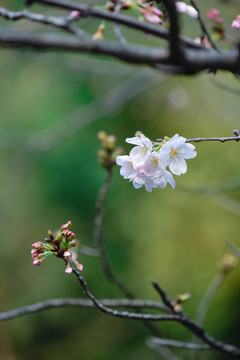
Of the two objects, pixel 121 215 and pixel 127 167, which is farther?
pixel 121 215

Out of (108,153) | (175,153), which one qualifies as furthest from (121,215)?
(175,153)

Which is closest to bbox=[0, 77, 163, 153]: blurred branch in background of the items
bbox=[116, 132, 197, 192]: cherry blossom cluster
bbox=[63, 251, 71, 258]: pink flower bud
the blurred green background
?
the blurred green background

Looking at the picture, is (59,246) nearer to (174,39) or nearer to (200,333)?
(200,333)

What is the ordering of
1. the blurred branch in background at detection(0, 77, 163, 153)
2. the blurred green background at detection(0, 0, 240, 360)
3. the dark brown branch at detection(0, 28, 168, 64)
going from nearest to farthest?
the dark brown branch at detection(0, 28, 168, 64), the blurred branch in background at detection(0, 77, 163, 153), the blurred green background at detection(0, 0, 240, 360)

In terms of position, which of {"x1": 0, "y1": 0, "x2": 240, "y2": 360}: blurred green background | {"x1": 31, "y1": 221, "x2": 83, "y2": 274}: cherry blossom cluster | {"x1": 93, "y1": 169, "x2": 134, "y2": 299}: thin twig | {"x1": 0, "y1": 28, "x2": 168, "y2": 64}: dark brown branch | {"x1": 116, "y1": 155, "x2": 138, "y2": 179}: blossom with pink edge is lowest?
{"x1": 0, "y1": 0, "x2": 240, "y2": 360}: blurred green background

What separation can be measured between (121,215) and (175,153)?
8.44 feet

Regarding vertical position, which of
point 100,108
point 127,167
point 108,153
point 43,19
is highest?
point 43,19

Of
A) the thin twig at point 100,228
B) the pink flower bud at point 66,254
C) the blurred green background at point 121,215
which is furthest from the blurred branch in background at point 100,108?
the pink flower bud at point 66,254

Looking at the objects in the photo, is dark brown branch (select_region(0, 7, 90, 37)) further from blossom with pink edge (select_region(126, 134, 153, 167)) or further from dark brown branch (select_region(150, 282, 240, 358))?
dark brown branch (select_region(150, 282, 240, 358))

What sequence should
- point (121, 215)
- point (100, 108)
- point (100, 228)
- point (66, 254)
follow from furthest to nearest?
point (121, 215), point (100, 108), point (100, 228), point (66, 254)

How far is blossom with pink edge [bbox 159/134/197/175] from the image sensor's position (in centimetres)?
76

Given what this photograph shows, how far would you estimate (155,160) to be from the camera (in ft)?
2.63

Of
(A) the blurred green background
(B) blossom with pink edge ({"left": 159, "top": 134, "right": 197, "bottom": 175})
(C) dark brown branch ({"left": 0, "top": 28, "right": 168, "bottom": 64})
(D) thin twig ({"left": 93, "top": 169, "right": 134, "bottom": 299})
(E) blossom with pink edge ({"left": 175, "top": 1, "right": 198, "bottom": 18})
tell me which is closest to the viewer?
(C) dark brown branch ({"left": 0, "top": 28, "right": 168, "bottom": 64})

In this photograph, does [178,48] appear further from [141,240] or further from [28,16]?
[141,240]
